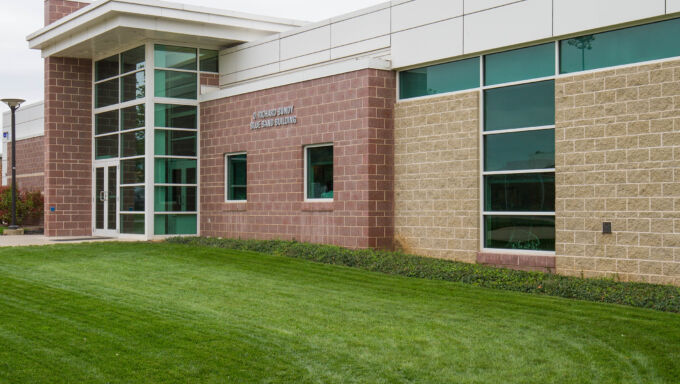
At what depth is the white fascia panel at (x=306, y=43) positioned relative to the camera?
1777 cm

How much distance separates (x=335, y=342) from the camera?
7902 millimetres

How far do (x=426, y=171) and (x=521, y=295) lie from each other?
4.79 meters

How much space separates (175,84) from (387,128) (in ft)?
24.5

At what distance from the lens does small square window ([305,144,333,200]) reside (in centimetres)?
1684

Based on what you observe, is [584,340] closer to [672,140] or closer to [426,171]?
[672,140]

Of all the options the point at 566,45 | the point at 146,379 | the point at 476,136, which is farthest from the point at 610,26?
the point at 146,379

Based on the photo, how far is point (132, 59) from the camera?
21.1 m

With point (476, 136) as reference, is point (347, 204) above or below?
below

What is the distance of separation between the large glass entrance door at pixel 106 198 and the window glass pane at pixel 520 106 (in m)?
12.2

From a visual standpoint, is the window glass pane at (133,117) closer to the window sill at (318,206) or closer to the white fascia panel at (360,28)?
the window sill at (318,206)

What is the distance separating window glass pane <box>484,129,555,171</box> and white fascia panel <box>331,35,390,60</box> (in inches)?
143

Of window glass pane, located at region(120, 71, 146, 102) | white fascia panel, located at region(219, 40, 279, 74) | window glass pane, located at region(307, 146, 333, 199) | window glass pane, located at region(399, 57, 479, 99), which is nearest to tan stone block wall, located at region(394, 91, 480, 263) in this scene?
window glass pane, located at region(399, 57, 479, 99)

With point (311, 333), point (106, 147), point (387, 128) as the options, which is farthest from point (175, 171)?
point (311, 333)

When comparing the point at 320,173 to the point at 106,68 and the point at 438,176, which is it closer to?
the point at 438,176
